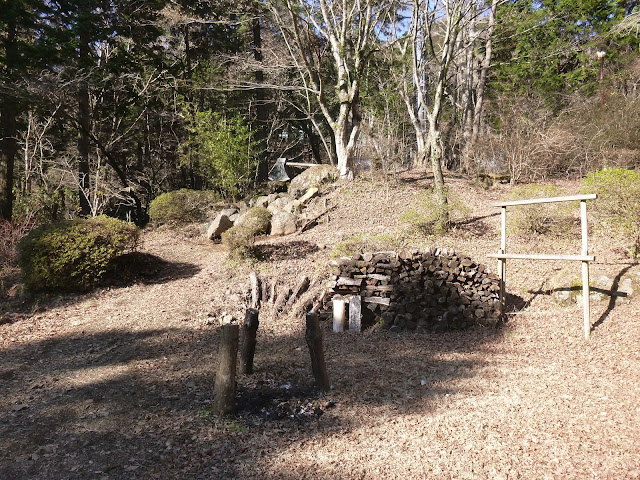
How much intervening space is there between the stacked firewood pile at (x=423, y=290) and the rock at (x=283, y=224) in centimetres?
471

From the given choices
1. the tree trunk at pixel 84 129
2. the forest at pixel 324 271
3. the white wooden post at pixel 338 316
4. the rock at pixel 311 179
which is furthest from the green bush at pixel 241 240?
the tree trunk at pixel 84 129

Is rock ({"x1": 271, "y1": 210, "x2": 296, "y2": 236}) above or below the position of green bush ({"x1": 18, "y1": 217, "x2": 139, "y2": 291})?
above

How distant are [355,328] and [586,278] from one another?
113 inches

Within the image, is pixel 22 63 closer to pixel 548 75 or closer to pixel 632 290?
pixel 632 290

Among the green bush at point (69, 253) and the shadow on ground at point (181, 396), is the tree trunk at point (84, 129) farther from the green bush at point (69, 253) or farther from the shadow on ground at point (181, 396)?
the shadow on ground at point (181, 396)

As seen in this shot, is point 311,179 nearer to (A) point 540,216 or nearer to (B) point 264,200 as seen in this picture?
(B) point 264,200

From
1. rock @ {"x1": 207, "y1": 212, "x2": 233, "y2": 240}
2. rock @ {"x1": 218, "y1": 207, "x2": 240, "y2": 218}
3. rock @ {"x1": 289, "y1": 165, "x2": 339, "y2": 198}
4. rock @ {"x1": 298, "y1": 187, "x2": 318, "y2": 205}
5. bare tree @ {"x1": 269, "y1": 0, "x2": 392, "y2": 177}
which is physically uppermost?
bare tree @ {"x1": 269, "y1": 0, "x2": 392, "y2": 177}

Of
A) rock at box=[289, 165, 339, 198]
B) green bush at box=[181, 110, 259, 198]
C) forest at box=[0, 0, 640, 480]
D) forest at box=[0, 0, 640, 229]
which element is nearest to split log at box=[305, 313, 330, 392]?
forest at box=[0, 0, 640, 480]

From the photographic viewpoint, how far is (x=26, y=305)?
22.8 feet

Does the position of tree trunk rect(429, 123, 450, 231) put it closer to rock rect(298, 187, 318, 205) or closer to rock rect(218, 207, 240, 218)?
rock rect(298, 187, 318, 205)

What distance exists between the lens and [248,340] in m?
4.07

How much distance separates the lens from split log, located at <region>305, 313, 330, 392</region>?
3.69 m

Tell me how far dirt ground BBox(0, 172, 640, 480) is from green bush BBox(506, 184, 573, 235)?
0.64 metres

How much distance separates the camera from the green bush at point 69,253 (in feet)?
22.9
